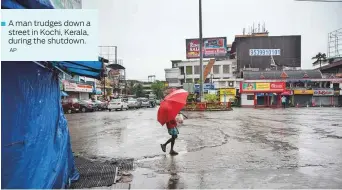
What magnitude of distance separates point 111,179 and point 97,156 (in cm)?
286

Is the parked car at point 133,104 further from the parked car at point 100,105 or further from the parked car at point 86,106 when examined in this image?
the parked car at point 86,106

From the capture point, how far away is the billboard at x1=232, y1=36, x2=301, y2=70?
2773 inches

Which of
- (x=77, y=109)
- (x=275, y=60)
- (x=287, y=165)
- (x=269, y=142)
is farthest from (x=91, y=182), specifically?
(x=275, y=60)

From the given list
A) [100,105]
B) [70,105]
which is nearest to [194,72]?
[100,105]

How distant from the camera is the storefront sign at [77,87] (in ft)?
158

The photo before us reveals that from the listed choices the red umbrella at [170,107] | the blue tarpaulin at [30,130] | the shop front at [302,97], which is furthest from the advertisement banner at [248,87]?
the blue tarpaulin at [30,130]

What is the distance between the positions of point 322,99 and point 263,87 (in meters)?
10.7

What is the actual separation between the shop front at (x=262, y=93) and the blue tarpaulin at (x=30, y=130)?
48.5 m

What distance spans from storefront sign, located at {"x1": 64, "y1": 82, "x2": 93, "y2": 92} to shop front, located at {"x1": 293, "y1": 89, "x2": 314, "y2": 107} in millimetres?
34482

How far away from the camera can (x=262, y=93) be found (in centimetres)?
5256

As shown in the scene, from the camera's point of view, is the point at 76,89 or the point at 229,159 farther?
the point at 76,89

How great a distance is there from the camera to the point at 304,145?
10547mm

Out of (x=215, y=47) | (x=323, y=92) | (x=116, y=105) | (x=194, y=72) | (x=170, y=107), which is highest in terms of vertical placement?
(x=215, y=47)

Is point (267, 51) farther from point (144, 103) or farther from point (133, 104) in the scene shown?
point (133, 104)
